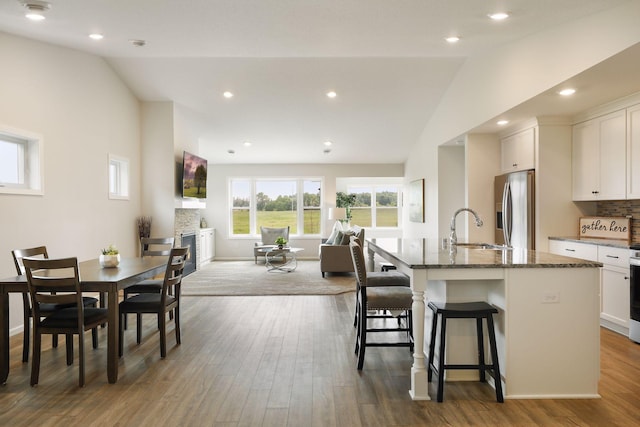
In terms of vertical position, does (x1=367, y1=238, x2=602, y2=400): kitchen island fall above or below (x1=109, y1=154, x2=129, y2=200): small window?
below

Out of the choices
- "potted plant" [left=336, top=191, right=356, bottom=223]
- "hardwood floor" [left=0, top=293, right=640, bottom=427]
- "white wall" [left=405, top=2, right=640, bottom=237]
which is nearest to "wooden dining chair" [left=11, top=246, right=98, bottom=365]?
"hardwood floor" [left=0, top=293, right=640, bottom=427]

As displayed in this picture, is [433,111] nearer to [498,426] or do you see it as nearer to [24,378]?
[498,426]

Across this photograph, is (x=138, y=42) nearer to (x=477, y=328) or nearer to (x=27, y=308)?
(x=27, y=308)

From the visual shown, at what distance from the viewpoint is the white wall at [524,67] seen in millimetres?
3189

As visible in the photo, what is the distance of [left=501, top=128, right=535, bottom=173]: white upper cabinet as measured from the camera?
17.4 ft

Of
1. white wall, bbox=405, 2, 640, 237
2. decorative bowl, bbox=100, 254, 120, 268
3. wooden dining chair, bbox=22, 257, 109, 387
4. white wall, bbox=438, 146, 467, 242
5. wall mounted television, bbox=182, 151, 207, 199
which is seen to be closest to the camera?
wooden dining chair, bbox=22, 257, 109, 387

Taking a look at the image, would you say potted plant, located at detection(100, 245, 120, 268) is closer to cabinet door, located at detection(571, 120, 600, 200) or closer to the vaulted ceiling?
the vaulted ceiling

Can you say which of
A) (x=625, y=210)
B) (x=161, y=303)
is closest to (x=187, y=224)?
(x=161, y=303)

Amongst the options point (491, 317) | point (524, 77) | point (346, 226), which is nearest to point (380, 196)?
point (346, 226)

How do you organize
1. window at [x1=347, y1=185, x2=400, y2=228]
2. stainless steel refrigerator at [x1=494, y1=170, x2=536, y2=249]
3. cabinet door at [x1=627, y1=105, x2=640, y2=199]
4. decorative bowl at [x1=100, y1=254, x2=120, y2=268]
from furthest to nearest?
1. window at [x1=347, y1=185, x2=400, y2=228]
2. stainless steel refrigerator at [x1=494, y1=170, x2=536, y2=249]
3. cabinet door at [x1=627, y1=105, x2=640, y2=199]
4. decorative bowl at [x1=100, y1=254, x2=120, y2=268]

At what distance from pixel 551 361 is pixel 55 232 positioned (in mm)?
5196

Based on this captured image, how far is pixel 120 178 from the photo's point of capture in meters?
6.66

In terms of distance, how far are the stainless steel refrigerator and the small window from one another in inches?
222

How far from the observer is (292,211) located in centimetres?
1120
